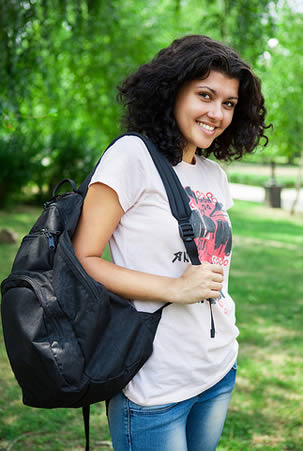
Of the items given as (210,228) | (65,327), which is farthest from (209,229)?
(65,327)

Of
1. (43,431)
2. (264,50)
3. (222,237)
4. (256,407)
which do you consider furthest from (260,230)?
(222,237)

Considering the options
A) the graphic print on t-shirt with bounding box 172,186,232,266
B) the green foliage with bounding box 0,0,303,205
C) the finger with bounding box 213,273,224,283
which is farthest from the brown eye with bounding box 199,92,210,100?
the green foliage with bounding box 0,0,303,205

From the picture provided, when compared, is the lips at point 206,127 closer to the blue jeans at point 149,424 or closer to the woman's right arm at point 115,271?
the woman's right arm at point 115,271

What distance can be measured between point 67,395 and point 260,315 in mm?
4375

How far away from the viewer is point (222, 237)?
1.55 metres

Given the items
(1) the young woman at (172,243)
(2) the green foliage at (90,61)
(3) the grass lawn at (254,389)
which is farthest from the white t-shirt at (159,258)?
(3) the grass lawn at (254,389)

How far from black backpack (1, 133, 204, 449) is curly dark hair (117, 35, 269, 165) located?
30 cm

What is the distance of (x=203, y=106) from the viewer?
1.54 m

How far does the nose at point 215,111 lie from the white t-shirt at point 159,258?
0.25m

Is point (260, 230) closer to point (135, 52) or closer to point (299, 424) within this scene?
point (135, 52)

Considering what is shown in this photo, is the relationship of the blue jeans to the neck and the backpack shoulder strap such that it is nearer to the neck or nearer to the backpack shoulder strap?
the backpack shoulder strap

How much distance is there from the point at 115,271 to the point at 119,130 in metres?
0.83

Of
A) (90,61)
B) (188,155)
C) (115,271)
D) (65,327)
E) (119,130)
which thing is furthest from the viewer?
(90,61)

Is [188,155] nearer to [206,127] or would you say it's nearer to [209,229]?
[206,127]
